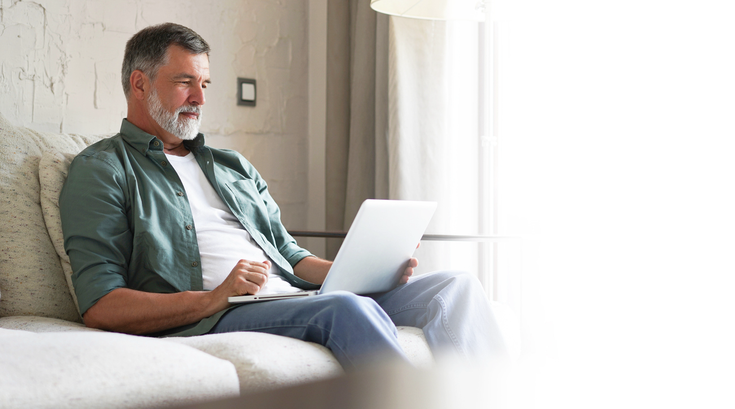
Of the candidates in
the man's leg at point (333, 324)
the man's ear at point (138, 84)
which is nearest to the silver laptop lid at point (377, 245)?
the man's leg at point (333, 324)

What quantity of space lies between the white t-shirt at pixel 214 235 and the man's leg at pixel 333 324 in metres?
0.18

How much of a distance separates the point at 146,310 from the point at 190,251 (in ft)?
0.70

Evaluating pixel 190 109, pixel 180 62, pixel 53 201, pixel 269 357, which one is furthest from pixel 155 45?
pixel 269 357

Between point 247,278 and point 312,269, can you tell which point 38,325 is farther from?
point 312,269

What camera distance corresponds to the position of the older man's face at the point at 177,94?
163 centimetres

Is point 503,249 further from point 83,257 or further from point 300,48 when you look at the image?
point 83,257

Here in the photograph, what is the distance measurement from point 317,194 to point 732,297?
175 cm

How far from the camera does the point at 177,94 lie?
1.64 meters

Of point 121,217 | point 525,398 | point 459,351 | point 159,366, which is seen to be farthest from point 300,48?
point 525,398

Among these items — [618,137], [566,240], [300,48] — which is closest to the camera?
[618,137]

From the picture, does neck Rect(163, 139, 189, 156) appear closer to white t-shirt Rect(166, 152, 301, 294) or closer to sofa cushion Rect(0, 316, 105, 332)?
white t-shirt Rect(166, 152, 301, 294)

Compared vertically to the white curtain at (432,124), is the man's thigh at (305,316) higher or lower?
lower

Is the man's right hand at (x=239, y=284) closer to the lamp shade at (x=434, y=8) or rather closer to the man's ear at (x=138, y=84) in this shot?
the man's ear at (x=138, y=84)

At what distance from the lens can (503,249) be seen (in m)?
2.47
